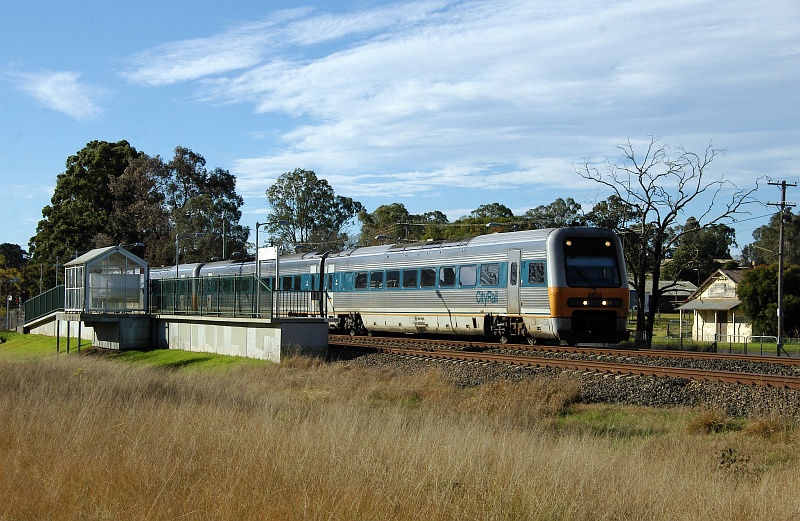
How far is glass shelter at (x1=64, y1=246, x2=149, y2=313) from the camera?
3309cm

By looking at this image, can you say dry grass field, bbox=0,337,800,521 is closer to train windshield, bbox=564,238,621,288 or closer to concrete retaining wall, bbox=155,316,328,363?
concrete retaining wall, bbox=155,316,328,363

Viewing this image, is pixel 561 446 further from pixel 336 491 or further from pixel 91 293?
pixel 91 293

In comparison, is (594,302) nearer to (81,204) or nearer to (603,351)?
(603,351)

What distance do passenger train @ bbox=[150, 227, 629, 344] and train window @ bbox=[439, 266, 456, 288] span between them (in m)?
0.03

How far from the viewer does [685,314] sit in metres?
82.1

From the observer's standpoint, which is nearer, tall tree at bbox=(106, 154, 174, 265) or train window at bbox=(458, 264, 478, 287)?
train window at bbox=(458, 264, 478, 287)

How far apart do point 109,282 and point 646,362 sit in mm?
21757

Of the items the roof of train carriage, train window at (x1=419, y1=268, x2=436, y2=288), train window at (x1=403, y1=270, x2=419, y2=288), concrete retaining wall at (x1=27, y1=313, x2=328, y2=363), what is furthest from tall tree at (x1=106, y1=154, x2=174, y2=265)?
train window at (x1=419, y1=268, x2=436, y2=288)

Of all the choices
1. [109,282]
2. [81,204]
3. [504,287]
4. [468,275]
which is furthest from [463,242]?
[81,204]

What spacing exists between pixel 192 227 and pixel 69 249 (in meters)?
15.7

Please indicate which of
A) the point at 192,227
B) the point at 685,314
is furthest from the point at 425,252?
A: the point at 685,314

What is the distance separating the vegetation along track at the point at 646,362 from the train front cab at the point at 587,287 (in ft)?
3.39

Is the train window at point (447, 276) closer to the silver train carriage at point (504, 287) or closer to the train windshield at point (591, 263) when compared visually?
the silver train carriage at point (504, 287)

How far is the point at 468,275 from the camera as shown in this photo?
27.5 metres
